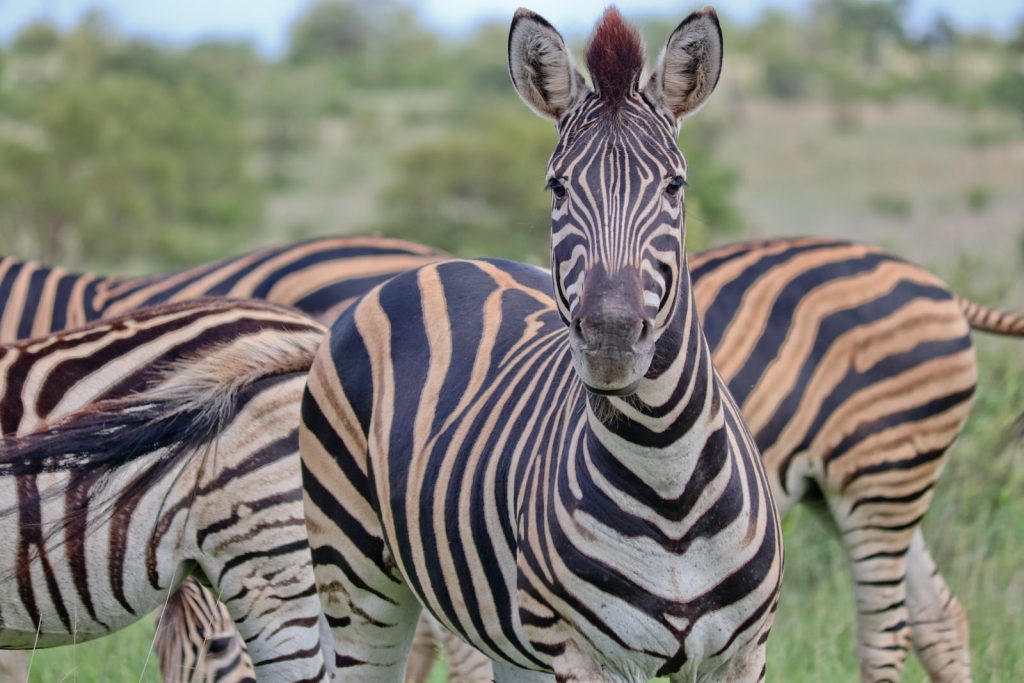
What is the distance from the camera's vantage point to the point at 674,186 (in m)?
2.93

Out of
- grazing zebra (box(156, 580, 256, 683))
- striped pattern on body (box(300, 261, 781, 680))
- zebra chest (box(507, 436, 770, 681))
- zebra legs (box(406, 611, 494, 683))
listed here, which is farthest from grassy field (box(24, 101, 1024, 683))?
zebra chest (box(507, 436, 770, 681))

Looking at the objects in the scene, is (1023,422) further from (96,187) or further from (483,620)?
(96,187)

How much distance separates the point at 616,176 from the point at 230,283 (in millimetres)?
4585

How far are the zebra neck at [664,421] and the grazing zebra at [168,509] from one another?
1.73m

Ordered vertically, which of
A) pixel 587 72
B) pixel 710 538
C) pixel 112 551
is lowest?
pixel 112 551

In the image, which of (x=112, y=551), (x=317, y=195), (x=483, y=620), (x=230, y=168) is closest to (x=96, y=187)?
(x=230, y=168)

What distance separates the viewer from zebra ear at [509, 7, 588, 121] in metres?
3.08

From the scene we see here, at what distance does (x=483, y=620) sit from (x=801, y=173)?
2742cm

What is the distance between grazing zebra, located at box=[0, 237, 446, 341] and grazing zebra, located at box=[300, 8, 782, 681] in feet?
10.4

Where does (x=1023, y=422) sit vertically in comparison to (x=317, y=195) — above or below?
above

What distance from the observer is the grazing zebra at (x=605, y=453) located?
2.84m

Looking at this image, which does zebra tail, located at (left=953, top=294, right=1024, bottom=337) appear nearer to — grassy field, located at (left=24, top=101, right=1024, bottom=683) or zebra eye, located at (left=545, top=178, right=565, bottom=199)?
grassy field, located at (left=24, top=101, right=1024, bottom=683)

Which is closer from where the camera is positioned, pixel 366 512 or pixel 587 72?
pixel 587 72

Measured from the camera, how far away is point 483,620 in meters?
3.46
